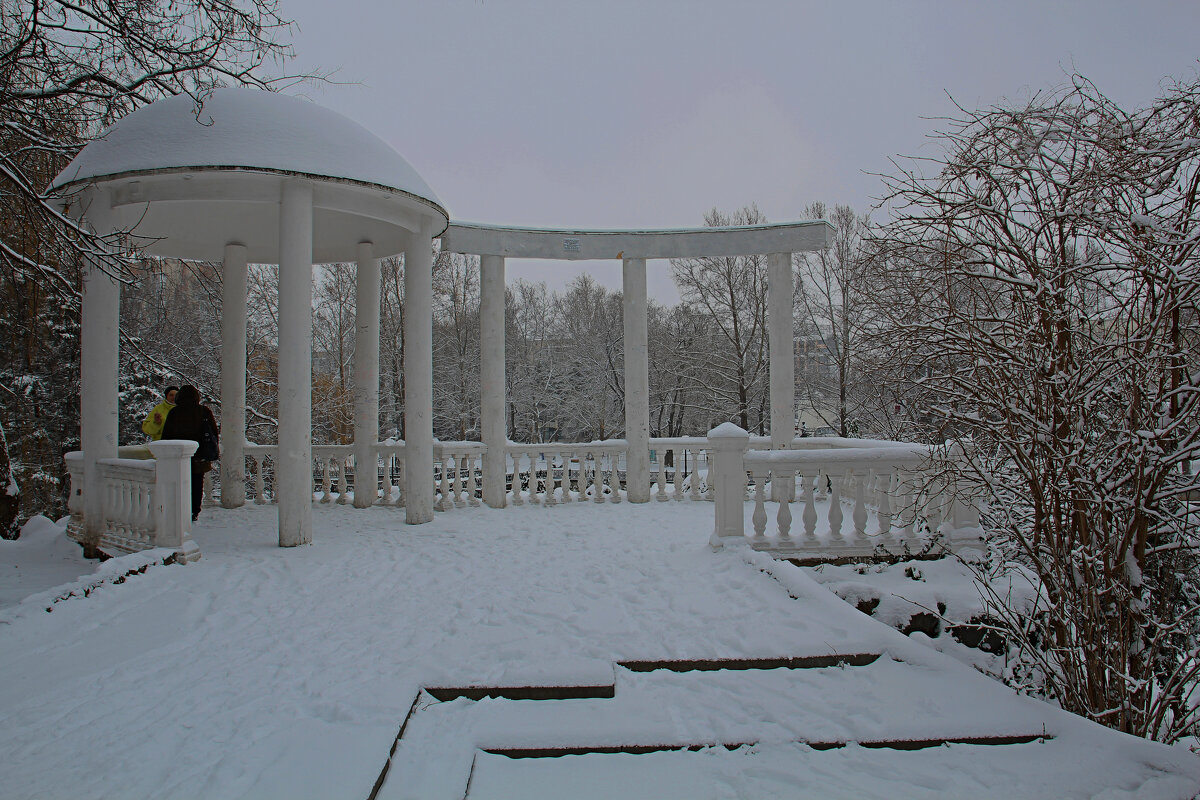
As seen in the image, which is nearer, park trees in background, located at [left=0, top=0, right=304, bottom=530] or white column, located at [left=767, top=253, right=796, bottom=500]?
park trees in background, located at [left=0, top=0, right=304, bottom=530]

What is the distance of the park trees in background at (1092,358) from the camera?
290 centimetres

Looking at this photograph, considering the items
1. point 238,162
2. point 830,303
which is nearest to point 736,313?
point 830,303

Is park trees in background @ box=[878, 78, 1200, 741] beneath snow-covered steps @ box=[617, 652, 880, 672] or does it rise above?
above

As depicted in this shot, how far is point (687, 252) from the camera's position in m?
10.2

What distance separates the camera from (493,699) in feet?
10.9

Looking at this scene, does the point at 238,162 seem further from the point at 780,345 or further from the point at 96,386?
the point at 780,345

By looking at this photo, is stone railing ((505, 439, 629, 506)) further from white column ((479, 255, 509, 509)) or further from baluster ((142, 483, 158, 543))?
baluster ((142, 483, 158, 543))

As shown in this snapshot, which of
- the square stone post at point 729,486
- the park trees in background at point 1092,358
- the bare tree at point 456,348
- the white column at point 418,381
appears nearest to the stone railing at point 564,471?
the white column at point 418,381

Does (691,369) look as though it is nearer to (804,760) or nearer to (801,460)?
(801,460)

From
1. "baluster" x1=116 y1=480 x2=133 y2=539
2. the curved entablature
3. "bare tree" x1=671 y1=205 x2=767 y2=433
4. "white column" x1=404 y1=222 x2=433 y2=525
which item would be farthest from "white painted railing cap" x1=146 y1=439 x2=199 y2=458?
"bare tree" x1=671 y1=205 x2=767 y2=433

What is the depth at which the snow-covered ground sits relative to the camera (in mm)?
2613

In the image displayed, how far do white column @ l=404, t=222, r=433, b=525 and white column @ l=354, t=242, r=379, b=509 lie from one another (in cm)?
161

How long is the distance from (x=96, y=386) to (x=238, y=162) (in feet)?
9.81

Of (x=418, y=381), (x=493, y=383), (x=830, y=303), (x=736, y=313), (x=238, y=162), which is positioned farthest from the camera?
(x=736, y=313)
